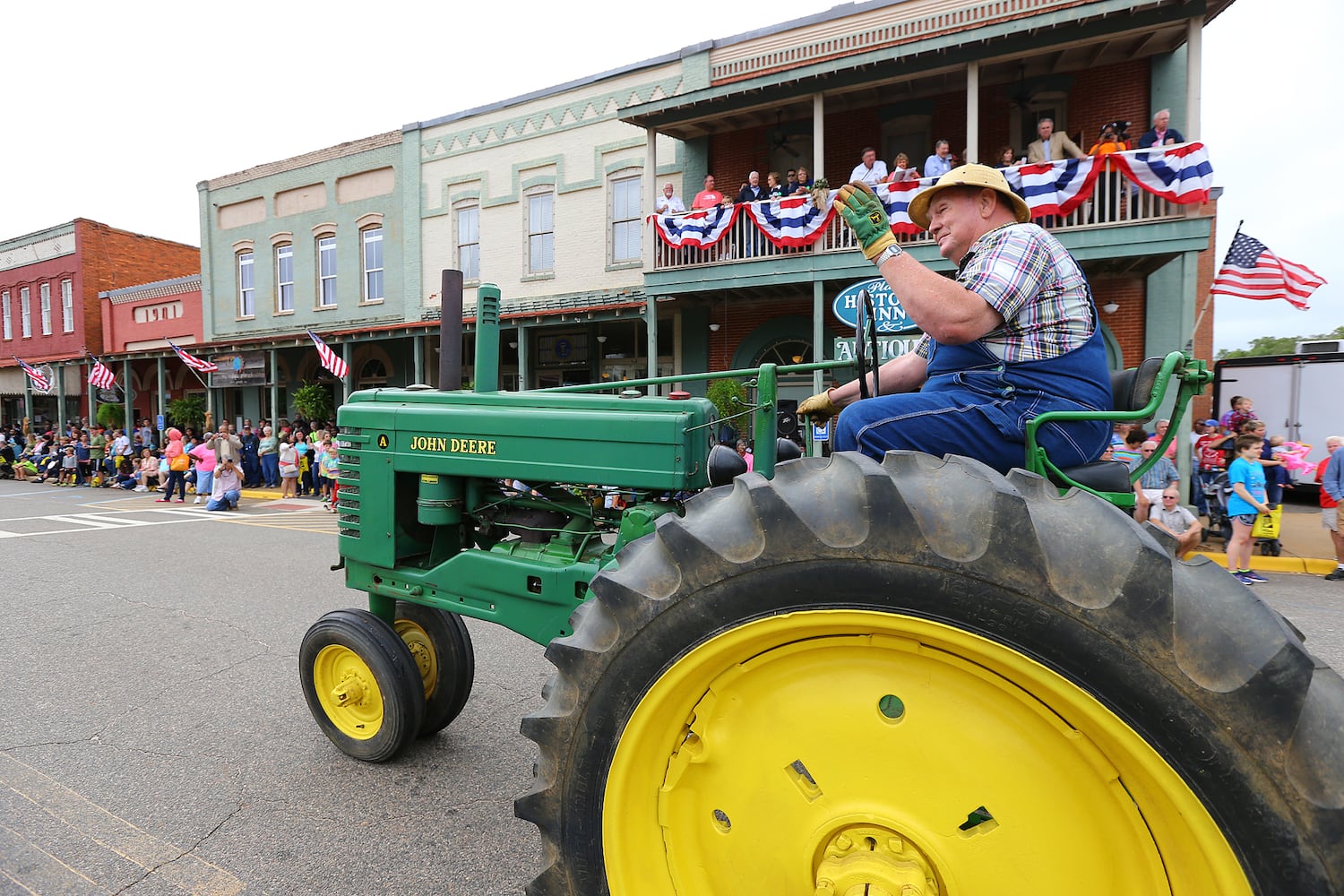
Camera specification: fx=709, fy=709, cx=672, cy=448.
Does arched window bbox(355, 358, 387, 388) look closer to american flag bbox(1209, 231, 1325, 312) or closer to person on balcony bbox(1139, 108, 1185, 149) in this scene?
person on balcony bbox(1139, 108, 1185, 149)

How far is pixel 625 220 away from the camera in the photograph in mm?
14805

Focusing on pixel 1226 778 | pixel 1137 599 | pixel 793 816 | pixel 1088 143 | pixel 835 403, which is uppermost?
pixel 1088 143

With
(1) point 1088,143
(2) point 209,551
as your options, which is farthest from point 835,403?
(1) point 1088,143

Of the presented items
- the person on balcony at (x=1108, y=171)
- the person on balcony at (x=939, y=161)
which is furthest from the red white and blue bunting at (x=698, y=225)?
the person on balcony at (x=1108, y=171)

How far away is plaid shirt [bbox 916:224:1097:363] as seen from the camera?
192 centimetres

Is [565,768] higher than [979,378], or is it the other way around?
[979,378]

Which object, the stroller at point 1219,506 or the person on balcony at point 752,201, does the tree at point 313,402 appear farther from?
the stroller at point 1219,506

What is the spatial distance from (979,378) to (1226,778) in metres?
1.14

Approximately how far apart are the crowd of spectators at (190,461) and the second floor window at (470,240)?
4.90 meters

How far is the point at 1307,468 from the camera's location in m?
12.3

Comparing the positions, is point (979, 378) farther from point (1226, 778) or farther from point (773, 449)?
point (1226, 778)

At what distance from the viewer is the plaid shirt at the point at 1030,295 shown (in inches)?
75.5

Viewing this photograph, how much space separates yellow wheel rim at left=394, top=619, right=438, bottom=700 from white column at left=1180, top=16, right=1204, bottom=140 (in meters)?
11.6

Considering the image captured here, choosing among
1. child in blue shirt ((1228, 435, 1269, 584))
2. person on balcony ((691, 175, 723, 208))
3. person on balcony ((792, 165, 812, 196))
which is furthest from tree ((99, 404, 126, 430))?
child in blue shirt ((1228, 435, 1269, 584))
